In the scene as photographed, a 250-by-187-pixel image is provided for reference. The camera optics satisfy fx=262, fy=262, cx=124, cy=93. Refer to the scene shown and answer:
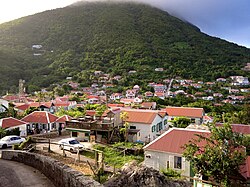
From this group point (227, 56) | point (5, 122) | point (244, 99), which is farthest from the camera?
point (227, 56)

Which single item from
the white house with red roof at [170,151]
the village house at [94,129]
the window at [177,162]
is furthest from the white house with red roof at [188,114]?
the window at [177,162]

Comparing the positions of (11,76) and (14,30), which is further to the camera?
(14,30)

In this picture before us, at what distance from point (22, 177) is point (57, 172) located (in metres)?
1.85

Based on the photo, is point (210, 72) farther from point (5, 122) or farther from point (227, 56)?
point (5, 122)

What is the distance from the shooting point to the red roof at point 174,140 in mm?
19859

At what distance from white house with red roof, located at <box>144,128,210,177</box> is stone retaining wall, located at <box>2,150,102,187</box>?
11220 millimetres

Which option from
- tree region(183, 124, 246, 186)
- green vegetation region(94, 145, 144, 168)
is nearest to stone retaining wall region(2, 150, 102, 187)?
tree region(183, 124, 246, 186)

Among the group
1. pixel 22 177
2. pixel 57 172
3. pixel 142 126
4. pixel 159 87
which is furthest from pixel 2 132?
pixel 159 87

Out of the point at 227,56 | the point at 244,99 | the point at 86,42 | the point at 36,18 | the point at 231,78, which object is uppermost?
the point at 36,18

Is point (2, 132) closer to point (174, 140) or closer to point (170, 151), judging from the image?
point (170, 151)

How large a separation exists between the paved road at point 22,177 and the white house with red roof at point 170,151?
11965mm

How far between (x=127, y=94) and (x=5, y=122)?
63.5 metres

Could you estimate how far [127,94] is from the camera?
9012 centimetres

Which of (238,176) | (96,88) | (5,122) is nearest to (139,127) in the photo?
(5,122)
